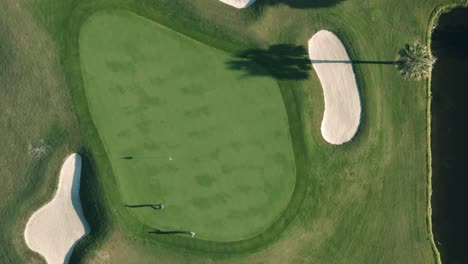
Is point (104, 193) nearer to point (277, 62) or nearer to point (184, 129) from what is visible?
point (184, 129)

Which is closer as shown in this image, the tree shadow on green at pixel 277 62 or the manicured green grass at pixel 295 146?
the manicured green grass at pixel 295 146

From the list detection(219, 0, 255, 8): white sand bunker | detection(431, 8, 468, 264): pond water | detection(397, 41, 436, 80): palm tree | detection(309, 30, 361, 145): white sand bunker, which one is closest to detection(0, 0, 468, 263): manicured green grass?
detection(219, 0, 255, 8): white sand bunker

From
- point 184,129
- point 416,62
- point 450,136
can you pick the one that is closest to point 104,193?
point 184,129

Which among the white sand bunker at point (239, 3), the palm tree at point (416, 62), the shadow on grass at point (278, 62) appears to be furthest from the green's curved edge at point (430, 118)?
the white sand bunker at point (239, 3)

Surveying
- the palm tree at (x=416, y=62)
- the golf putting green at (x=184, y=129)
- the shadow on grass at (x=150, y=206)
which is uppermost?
the palm tree at (x=416, y=62)

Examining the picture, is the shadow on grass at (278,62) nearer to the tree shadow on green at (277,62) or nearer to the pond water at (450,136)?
the tree shadow on green at (277,62)

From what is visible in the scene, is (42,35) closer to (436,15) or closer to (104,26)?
(104,26)
